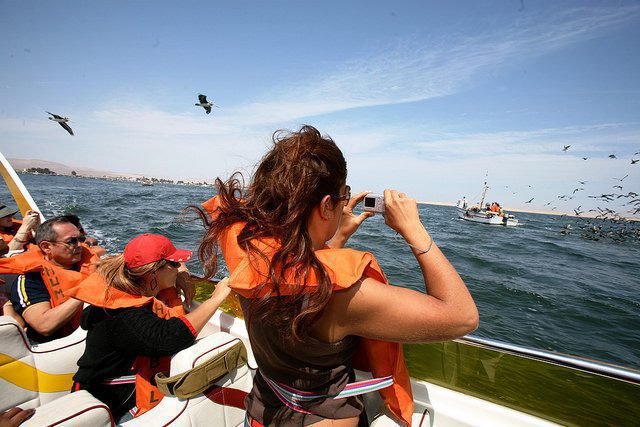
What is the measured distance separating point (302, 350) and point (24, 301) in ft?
8.96

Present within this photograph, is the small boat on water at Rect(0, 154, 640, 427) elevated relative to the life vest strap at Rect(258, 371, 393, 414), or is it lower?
lower

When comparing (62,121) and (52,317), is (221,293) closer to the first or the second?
(52,317)

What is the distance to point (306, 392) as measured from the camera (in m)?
1.12

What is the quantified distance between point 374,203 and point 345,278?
0.54 m

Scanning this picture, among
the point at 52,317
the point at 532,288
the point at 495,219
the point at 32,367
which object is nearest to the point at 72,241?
the point at 52,317

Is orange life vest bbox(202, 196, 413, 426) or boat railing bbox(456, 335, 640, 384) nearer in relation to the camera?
orange life vest bbox(202, 196, 413, 426)

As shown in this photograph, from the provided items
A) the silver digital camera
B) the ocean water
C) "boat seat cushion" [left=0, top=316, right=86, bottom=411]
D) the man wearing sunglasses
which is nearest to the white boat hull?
the ocean water

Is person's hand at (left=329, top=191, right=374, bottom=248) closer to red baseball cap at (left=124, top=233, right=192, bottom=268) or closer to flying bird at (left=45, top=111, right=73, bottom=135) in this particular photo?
red baseball cap at (left=124, top=233, right=192, bottom=268)

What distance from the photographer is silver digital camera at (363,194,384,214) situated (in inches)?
50.8

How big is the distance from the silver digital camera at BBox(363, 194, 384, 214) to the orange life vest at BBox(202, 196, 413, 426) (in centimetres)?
33

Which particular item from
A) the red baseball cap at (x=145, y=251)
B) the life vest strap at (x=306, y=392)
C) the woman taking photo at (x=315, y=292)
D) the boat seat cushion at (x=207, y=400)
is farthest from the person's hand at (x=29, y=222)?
the life vest strap at (x=306, y=392)

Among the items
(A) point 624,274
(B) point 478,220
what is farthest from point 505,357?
(B) point 478,220

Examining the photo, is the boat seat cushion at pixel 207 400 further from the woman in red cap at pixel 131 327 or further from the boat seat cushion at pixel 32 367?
the boat seat cushion at pixel 32 367

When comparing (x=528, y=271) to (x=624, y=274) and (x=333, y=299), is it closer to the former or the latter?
(x=624, y=274)
